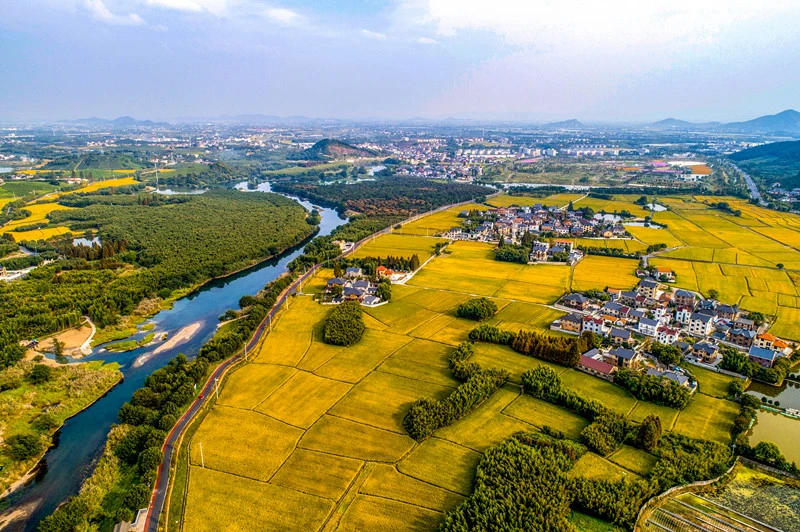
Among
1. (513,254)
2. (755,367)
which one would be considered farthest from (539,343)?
(513,254)

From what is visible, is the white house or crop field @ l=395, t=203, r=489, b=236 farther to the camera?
crop field @ l=395, t=203, r=489, b=236

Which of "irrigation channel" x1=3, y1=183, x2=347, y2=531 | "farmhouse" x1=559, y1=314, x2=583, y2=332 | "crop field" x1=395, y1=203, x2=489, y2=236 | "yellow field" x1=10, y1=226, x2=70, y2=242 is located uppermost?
"crop field" x1=395, y1=203, x2=489, y2=236

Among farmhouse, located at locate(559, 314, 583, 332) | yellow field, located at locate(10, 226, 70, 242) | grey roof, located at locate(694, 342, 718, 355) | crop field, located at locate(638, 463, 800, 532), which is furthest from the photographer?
yellow field, located at locate(10, 226, 70, 242)

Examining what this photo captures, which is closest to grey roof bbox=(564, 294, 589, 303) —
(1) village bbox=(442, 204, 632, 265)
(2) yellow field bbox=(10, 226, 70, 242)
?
(1) village bbox=(442, 204, 632, 265)

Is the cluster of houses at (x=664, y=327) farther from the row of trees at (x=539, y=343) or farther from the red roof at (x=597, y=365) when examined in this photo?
the row of trees at (x=539, y=343)

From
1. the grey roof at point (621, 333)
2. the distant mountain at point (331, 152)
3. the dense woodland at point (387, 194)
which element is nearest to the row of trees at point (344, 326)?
the grey roof at point (621, 333)

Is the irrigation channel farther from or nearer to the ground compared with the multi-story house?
nearer to the ground

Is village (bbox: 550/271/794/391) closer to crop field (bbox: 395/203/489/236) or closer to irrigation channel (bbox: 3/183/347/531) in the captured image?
irrigation channel (bbox: 3/183/347/531)
